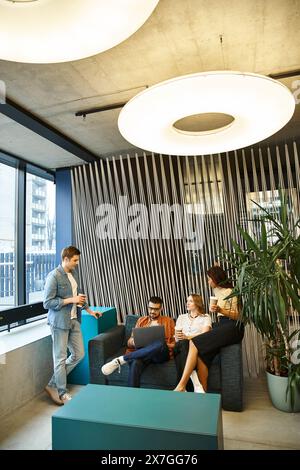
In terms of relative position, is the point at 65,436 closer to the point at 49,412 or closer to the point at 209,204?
the point at 49,412

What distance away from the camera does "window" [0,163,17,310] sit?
4.14m

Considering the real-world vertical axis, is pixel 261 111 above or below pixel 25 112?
below

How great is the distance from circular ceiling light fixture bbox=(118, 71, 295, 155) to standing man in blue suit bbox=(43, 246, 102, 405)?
66.6 inches

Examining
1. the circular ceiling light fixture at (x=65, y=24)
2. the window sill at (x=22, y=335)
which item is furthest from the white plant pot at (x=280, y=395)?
the circular ceiling light fixture at (x=65, y=24)

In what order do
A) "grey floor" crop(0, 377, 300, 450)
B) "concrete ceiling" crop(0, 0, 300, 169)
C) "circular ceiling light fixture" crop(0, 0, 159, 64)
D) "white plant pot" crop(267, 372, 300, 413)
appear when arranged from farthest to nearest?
"white plant pot" crop(267, 372, 300, 413) < "grey floor" crop(0, 377, 300, 450) < "concrete ceiling" crop(0, 0, 300, 169) < "circular ceiling light fixture" crop(0, 0, 159, 64)

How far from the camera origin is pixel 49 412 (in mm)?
3020

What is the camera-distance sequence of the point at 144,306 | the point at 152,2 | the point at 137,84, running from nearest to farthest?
the point at 152,2 → the point at 137,84 → the point at 144,306

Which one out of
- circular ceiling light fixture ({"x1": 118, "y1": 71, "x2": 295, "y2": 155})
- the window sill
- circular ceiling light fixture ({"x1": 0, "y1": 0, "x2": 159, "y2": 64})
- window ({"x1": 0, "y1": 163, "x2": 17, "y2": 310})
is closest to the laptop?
the window sill

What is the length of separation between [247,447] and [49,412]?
73.3 inches

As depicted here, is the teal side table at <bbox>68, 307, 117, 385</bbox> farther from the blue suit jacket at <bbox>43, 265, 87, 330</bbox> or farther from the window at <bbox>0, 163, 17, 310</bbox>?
the window at <bbox>0, 163, 17, 310</bbox>

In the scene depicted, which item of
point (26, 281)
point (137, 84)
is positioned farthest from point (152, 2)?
point (26, 281)

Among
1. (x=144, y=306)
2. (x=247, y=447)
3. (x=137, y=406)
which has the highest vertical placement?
(x=144, y=306)

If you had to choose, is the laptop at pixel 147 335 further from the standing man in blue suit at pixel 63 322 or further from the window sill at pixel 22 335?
the window sill at pixel 22 335

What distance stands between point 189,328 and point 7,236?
278 centimetres
